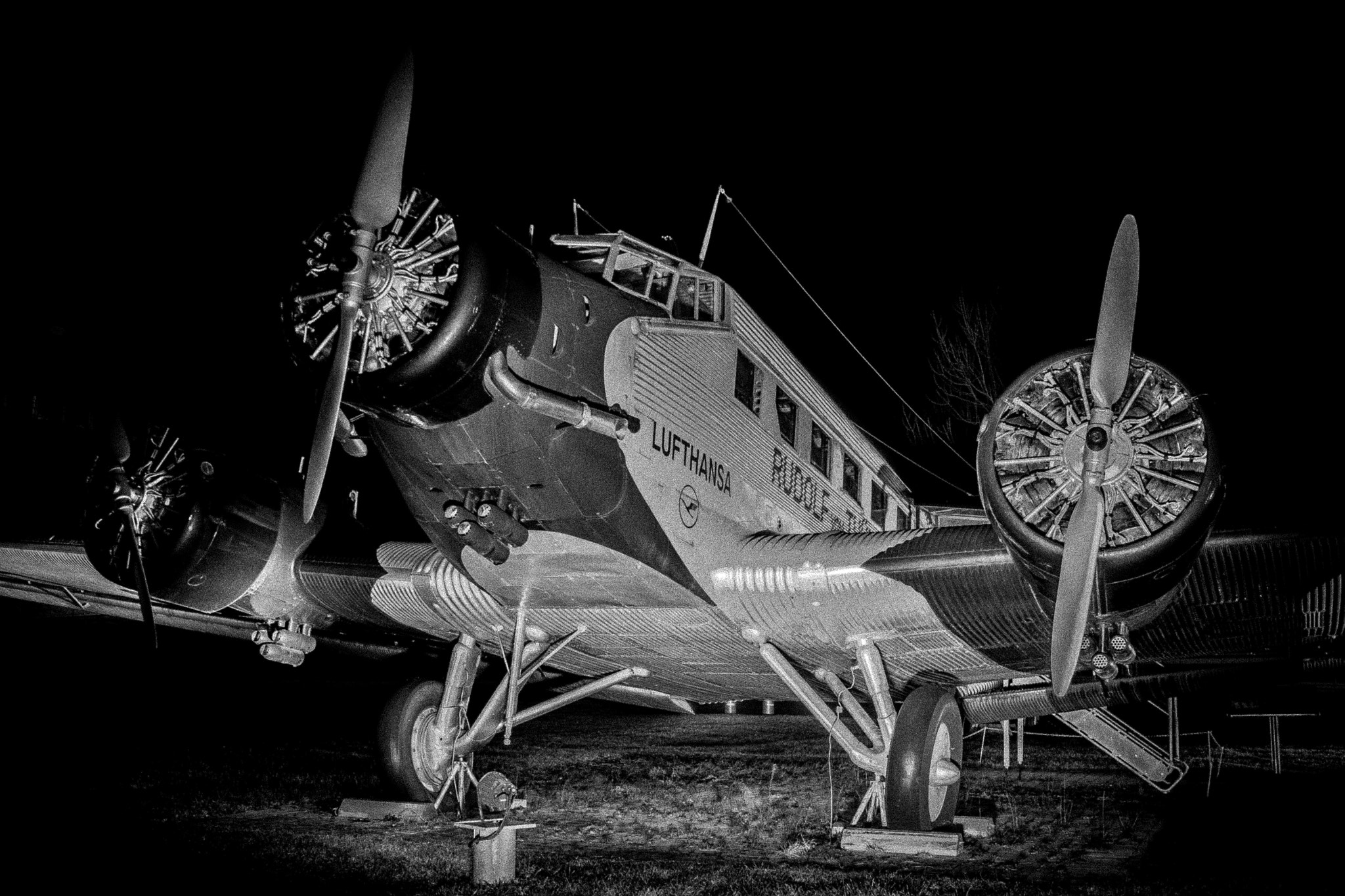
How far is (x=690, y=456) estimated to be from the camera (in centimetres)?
807

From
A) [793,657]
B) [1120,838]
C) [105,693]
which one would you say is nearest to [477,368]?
[793,657]

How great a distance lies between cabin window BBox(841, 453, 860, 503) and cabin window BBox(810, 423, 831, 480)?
1.48 ft

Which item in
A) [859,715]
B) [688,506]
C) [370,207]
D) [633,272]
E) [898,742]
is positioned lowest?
Result: [898,742]

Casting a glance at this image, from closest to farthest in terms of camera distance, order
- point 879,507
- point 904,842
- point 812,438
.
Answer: point 904,842
point 812,438
point 879,507

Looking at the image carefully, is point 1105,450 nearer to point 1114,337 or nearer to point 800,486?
point 1114,337

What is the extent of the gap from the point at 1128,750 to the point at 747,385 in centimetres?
731

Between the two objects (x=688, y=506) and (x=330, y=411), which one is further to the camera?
→ (x=688, y=506)

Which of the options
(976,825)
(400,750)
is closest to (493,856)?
(400,750)

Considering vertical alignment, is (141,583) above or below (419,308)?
below

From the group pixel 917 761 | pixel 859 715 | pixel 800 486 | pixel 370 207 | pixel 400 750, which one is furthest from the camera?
pixel 800 486

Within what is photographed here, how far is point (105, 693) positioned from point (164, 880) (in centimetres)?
1536

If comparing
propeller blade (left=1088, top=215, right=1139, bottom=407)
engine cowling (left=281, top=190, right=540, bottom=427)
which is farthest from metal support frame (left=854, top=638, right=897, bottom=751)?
engine cowling (left=281, top=190, right=540, bottom=427)

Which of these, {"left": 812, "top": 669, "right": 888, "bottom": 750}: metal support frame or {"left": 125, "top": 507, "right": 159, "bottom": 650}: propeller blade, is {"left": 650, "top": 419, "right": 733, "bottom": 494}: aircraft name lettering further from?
{"left": 125, "top": 507, "right": 159, "bottom": 650}: propeller blade

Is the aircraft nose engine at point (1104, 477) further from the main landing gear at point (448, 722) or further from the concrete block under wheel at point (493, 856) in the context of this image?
the main landing gear at point (448, 722)
